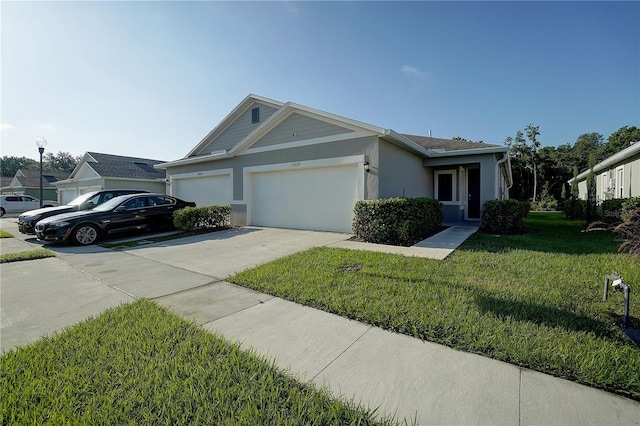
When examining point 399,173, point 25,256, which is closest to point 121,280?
point 25,256

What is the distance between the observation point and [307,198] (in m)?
9.95

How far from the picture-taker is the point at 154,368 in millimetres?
2156

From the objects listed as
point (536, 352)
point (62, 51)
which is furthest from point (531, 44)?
point (62, 51)

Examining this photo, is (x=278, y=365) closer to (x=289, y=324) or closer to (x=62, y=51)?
(x=289, y=324)

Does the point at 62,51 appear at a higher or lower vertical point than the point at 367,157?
higher

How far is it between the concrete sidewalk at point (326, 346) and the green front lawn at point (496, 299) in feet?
0.60

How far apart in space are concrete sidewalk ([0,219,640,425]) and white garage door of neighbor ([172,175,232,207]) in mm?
7171

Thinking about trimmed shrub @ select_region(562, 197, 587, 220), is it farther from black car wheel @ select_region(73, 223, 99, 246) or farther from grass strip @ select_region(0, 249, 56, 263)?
grass strip @ select_region(0, 249, 56, 263)

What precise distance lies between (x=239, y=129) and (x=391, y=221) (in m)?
10.5

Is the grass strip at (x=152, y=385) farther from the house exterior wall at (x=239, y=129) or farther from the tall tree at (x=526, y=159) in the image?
the tall tree at (x=526, y=159)

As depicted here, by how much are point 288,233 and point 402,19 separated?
807 centimetres

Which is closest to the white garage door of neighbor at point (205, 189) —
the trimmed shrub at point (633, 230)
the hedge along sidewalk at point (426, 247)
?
the hedge along sidewalk at point (426, 247)

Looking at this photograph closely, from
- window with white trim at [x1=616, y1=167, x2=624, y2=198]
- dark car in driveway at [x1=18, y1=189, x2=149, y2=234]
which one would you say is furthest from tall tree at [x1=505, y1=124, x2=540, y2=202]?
dark car in driveway at [x1=18, y1=189, x2=149, y2=234]

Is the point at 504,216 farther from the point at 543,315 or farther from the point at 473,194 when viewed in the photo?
the point at 543,315
